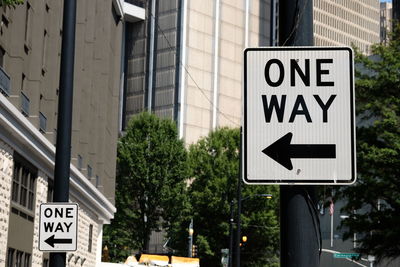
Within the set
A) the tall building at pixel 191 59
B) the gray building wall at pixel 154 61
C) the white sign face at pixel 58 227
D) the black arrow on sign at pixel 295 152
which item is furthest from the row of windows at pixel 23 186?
the gray building wall at pixel 154 61

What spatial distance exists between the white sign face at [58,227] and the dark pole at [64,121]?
0.63 feet

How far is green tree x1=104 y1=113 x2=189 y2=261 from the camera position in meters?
82.1

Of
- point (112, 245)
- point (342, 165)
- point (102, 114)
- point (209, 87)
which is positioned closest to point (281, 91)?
point (342, 165)

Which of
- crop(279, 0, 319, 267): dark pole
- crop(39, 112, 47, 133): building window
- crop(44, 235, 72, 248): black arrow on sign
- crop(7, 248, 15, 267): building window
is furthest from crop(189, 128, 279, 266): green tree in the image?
crop(279, 0, 319, 267): dark pole

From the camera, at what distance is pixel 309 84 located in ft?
19.0

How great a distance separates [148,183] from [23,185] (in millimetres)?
48208

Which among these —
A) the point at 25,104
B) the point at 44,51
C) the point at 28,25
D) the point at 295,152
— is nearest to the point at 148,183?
the point at 44,51

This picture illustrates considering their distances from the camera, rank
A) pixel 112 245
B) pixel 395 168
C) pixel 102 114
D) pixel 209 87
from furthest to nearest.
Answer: pixel 209 87
pixel 112 245
pixel 102 114
pixel 395 168

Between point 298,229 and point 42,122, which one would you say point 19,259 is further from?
point 298,229

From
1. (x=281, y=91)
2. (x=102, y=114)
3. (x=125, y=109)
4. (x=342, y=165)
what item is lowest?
(x=342, y=165)

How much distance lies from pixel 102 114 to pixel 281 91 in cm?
4856

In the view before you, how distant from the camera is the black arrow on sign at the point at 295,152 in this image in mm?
5727

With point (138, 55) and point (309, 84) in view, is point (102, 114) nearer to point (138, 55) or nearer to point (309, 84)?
point (309, 84)

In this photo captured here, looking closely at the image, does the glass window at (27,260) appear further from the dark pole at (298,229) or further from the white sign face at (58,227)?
the dark pole at (298,229)
